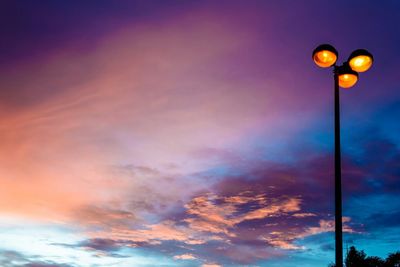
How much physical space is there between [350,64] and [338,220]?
388 centimetres

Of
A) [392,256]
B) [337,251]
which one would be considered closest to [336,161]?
[337,251]

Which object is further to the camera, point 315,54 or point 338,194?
point 315,54

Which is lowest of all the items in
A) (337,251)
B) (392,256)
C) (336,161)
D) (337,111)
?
(337,251)

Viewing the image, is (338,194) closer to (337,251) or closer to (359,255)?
(337,251)

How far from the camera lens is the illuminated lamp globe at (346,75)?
1109 cm

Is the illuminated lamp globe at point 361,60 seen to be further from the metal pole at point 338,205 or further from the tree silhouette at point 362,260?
the tree silhouette at point 362,260

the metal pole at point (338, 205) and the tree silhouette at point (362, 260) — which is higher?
the tree silhouette at point (362, 260)

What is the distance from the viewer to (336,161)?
1020 centimetres

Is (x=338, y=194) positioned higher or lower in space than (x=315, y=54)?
lower

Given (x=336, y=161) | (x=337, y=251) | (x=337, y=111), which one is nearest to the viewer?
(x=337, y=251)

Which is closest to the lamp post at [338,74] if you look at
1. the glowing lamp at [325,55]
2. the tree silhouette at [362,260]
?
the glowing lamp at [325,55]

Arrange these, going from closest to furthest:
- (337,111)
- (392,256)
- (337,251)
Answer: (337,251), (337,111), (392,256)

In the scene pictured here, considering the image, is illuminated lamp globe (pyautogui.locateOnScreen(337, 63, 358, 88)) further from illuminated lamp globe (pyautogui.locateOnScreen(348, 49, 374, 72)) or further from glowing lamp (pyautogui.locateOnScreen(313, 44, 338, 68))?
glowing lamp (pyautogui.locateOnScreen(313, 44, 338, 68))

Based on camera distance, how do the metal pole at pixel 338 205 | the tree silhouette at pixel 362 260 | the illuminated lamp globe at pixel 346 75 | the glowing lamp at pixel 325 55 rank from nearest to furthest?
1. the metal pole at pixel 338 205
2. the glowing lamp at pixel 325 55
3. the illuminated lamp globe at pixel 346 75
4. the tree silhouette at pixel 362 260
